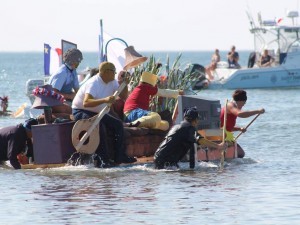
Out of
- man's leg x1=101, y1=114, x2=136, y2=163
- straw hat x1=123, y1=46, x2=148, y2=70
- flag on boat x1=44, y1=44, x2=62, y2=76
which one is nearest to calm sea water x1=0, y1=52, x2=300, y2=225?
man's leg x1=101, y1=114, x2=136, y2=163

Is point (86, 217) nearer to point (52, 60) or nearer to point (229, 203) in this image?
point (229, 203)

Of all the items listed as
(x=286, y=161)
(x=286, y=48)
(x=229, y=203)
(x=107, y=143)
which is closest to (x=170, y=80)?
(x=286, y=161)

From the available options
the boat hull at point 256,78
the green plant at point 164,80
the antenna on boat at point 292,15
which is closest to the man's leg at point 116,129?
the green plant at point 164,80

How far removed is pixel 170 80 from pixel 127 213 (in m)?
7.23

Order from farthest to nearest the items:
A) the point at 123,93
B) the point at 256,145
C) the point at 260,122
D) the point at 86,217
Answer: the point at 260,122 → the point at 256,145 → the point at 123,93 → the point at 86,217

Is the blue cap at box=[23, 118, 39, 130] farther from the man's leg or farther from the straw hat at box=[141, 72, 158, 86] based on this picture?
the straw hat at box=[141, 72, 158, 86]

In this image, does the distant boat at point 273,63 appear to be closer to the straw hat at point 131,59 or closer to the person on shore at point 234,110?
the straw hat at point 131,59

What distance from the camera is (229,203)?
13.7 m

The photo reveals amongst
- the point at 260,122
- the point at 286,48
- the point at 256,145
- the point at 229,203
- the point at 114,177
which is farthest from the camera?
the point at 286,48

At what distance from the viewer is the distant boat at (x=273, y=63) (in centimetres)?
4288

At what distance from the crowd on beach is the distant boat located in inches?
985

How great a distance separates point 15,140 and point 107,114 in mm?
1267

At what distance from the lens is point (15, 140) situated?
16625mm

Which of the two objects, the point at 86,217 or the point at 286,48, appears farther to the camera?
the point at 286,48
